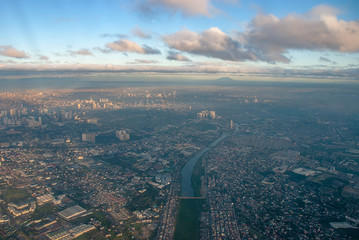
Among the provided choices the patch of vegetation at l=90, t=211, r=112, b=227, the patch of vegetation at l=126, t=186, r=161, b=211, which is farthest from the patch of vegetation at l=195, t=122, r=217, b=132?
the patch of vegetation at l=90, t=211, r=112, b=227

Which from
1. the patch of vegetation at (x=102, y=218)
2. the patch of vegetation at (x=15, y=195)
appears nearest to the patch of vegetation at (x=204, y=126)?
the patch of vegetation at (x=102, y=218)

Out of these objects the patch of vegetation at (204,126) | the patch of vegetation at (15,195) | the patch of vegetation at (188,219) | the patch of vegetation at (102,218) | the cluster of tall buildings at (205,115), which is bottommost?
the patch of vegetation at (188,219)

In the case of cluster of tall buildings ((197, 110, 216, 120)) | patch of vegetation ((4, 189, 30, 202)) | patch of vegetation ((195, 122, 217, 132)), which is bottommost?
patch of vegetation ((4, 189, 30, 202))

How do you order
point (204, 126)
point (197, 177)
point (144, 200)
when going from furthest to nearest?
point (204, 126), point (197, 177), point (144, 200)

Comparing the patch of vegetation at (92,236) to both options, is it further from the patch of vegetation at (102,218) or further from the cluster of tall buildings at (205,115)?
the cluster of tall buildings at (205,115)

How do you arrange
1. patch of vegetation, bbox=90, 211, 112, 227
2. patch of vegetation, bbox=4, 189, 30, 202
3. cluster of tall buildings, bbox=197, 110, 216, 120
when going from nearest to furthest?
patch of vegetation, bbox=90, 211, 112, 227, patch of vegetation, bbox=4, 189, 30, 202, cluster of tall buildings, bbox=197, 110, 216, 120

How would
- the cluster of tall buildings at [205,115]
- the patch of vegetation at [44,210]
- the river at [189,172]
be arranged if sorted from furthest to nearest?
the cluster of tall buildings at [205,115] < the river at [189,172] < the patch of vegetation at [44,210]

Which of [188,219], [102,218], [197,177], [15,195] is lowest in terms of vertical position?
[188,219]

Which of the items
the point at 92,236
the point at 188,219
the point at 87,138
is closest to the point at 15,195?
the point at 92,236

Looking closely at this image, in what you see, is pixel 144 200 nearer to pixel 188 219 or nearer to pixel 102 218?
pixel 102 218

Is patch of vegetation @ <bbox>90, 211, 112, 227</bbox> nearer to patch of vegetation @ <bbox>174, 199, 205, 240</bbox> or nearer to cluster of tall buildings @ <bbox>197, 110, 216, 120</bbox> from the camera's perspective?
patch of vegetation @ <bbox>174, 199, 205, 240</bbox>
